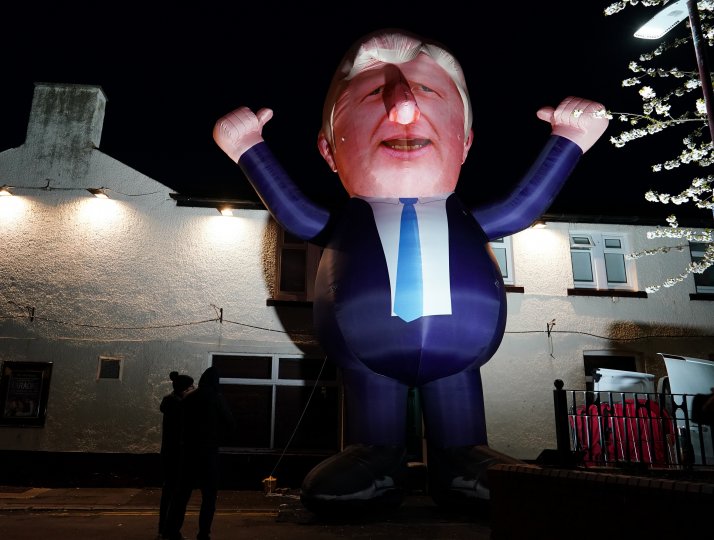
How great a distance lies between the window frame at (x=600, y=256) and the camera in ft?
31.6

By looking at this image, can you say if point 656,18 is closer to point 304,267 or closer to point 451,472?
point 451,472

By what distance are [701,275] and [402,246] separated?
731 centimetres

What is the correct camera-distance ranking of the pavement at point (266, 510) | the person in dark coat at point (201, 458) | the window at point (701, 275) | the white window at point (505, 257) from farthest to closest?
the window at point (701, 275) < the white window at point (505, 257) < the pavement at point (266, 510) < the person in dark coat at point (201, 458)

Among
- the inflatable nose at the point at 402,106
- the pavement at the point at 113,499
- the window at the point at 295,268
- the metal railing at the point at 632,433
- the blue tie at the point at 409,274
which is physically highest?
the inflatable nose at the point at 402,106

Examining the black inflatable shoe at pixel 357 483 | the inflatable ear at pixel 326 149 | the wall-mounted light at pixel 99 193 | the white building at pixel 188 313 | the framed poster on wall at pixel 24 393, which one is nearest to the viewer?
the black inflatable shoe at pixel 357 483

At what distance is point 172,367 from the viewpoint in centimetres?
869

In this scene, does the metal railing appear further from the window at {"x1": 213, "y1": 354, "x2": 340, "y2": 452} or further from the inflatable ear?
the window at {"x1": 213, "y1": 354, "x2": 340, "y2": 452}

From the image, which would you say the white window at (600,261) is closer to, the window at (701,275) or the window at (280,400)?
the window at (701,275)

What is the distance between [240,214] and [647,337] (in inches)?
276

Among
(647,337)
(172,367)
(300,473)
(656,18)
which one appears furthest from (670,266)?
(172,367)

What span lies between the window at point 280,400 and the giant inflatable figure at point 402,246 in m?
3.38

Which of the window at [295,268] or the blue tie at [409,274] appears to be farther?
the window at [295,268]

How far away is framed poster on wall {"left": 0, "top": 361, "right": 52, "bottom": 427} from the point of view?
8398mm

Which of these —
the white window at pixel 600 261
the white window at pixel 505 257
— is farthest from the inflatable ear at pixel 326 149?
the white window at pixel 600 261
